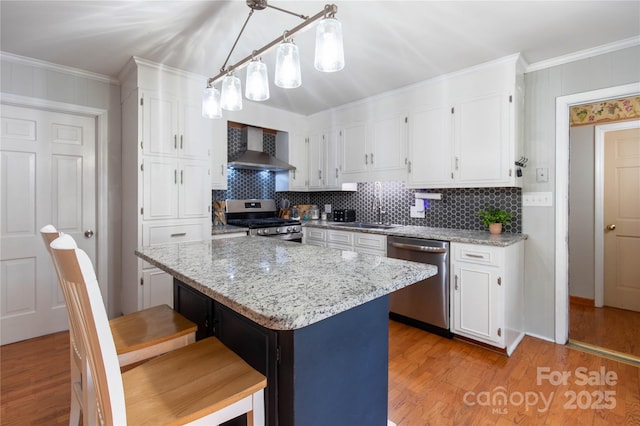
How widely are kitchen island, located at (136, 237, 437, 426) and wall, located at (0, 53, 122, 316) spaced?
2.03 meters

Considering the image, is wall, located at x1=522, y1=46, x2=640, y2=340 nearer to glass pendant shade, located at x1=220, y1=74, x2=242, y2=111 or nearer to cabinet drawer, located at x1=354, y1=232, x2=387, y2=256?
cabinet drawer, located at x1=354, y1=232, x2=387, y2=256

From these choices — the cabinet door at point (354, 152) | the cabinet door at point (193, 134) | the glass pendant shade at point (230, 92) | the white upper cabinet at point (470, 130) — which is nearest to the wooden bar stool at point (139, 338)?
the glass pendant shade at point (230, 92)

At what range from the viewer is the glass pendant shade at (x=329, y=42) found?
4.00 ft

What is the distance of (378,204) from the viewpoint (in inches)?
154

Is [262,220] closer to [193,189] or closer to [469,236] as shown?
[193,189]

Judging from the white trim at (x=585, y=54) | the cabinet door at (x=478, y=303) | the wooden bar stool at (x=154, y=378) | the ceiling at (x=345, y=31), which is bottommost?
the cabinet door at (x=478, y=303)

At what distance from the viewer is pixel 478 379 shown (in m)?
2.09

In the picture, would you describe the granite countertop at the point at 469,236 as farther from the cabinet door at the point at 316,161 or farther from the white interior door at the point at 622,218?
the white interior door at the point at 622,218

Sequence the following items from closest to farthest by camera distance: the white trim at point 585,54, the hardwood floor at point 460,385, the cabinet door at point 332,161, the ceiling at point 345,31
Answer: the hardwood floor at point 460,385 < the ceiling at point 345,31 < the white trim at point 585,54 < the cabinet door at point 332,161

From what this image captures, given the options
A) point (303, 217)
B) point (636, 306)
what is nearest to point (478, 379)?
point (636, 306)

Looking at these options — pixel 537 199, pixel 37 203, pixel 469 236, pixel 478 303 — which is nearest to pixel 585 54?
pixel 537 199

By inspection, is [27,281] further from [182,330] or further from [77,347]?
[182,330]

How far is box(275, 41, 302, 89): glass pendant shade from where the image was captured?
1337 mm

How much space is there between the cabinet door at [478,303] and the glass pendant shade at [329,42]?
204 cm
